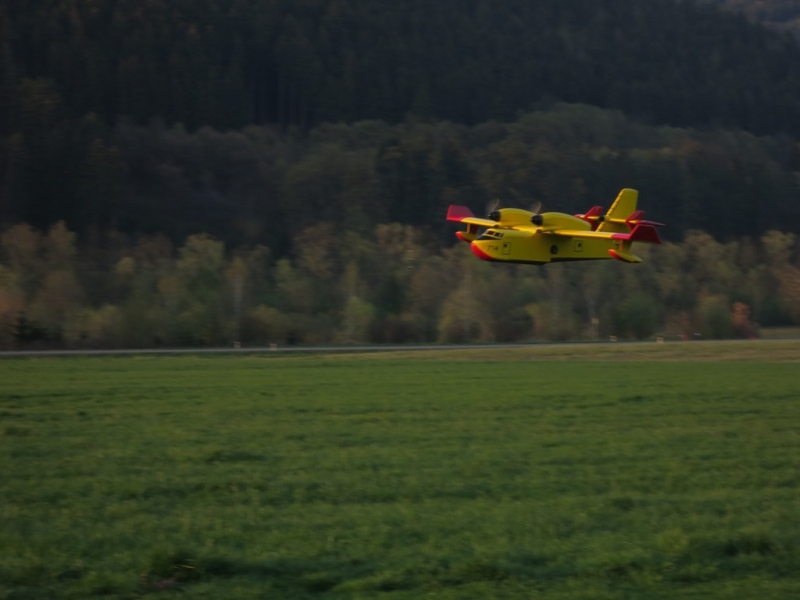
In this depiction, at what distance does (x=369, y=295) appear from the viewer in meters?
65.5

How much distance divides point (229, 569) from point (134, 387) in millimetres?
20509

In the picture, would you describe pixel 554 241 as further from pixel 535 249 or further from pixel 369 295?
pixel 369 295

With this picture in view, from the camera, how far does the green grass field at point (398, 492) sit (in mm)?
10383

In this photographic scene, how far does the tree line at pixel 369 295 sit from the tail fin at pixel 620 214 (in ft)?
120

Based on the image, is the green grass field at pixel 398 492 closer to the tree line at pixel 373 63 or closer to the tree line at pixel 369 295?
the tree line at pixel 369 295

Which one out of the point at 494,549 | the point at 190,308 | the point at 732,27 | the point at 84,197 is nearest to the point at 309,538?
the point at 494,549

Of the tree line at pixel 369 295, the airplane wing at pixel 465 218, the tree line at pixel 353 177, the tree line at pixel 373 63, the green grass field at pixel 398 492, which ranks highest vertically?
the tree line at pixel 373 63

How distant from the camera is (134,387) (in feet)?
99.0

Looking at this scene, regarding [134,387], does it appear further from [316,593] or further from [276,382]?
[316,593]

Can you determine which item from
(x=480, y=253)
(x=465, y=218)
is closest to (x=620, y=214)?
(x=465, y=218)

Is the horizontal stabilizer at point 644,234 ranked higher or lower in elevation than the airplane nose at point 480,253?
higher

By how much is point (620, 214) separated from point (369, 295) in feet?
145

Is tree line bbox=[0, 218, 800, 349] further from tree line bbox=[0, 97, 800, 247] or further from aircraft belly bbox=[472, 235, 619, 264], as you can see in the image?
aircraft belly bbox=[472, 235, 619, 264]

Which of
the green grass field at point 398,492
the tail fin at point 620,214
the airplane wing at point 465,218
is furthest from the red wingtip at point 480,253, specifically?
the green grass field at point 398,492
